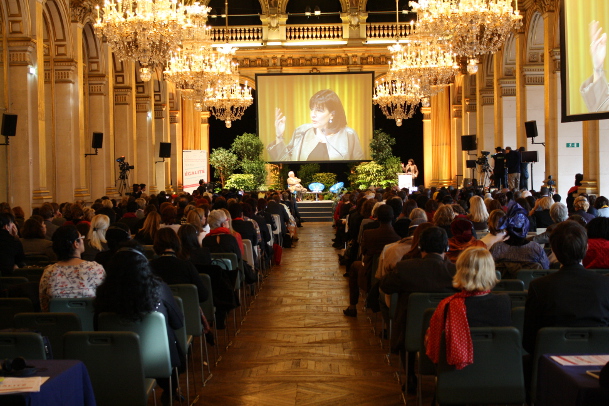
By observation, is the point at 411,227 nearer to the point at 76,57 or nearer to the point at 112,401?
the point at 112,401

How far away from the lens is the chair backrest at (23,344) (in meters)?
3.34

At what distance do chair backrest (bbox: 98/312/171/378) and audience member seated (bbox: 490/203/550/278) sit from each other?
8.38ft

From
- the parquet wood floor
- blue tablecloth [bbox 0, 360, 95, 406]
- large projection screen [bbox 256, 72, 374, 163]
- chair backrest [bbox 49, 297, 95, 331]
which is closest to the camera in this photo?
blue tablecloth [bbox 0, 360, 95, 406]

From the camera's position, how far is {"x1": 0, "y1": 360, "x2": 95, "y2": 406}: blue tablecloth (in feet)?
8.58

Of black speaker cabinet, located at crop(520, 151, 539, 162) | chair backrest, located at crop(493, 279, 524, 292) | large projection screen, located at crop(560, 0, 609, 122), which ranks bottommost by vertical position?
chair backrest, located at crop(493, 279, 524, 292)

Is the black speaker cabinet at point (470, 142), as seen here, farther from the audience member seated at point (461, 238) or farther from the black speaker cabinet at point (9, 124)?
the audience member seated at point (461, 238)

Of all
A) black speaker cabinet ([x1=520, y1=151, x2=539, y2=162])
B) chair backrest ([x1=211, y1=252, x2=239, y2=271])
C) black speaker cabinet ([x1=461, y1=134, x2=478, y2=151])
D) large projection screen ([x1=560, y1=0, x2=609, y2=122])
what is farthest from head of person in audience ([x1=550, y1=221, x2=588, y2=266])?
black speaker cabinet ([x1=461, y1=134, x2=478, y2=151])

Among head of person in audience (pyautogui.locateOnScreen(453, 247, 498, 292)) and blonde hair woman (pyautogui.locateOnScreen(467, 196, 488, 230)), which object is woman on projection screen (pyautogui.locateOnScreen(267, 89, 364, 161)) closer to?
blonde hair woman (pyautogui.locateOnScreen(467, 196, 488, 230))

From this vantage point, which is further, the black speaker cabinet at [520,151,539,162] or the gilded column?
the black speaker cabinet at [520,151,539,162]

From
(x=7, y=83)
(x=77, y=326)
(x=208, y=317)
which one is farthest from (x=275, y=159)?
(x=77, y=326)

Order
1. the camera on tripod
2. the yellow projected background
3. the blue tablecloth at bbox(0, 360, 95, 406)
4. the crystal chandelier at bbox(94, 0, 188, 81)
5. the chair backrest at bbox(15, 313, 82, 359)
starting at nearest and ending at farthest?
1. the blue tablecloth at bbox(0, 360, 95, 406)
2. the chair backrest at bbox(15, 313, 82, 359)
3. the yellow projected background
4. the crystal chandelier at bbox(94, 0, 188, 81)
5. the camera on tripod

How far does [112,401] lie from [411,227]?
11.6ft

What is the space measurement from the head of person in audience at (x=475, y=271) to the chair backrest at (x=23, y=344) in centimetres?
201

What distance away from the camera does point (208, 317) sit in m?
6.02
